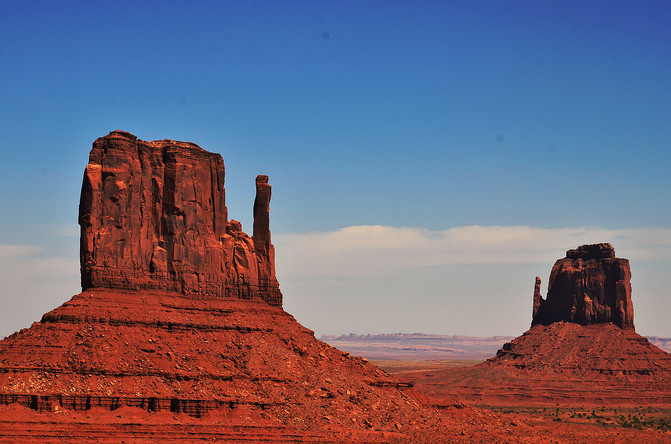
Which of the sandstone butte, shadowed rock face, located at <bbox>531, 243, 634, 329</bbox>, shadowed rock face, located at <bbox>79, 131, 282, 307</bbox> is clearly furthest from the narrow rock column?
shadowed rock face, located at <bbox>531, 243, 634, 329</bbox>

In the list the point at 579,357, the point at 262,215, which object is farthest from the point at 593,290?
the point at 262,215

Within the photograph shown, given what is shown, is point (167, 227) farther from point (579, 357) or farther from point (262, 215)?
point (579, 357)

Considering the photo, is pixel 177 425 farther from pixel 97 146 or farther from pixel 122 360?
pixel 97 146

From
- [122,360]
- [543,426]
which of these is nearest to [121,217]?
[122,360]

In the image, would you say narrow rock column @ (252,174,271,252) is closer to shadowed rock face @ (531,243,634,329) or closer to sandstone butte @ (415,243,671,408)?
sandstone butte @ (415,243,671,408)

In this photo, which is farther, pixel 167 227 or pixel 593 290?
pixel 593 290
